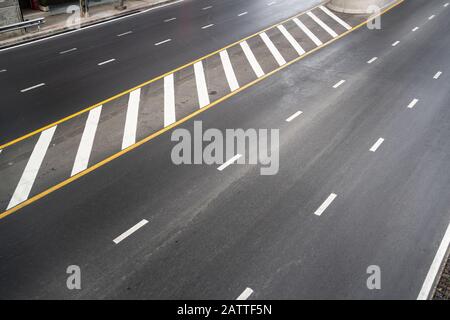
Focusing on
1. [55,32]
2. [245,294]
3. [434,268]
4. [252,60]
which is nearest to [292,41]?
[252,60]

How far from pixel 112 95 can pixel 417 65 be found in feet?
43.8

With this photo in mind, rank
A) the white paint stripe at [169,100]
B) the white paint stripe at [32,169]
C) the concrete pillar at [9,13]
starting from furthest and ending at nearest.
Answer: the concrete pillar at [9,13], the white paint stripe at [169,100], the white paint stripe at [32,169]

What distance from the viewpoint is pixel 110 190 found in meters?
10.6

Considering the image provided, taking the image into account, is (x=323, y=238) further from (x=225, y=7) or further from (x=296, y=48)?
(x=225, y=7)

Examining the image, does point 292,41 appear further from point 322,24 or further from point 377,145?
point 377,145

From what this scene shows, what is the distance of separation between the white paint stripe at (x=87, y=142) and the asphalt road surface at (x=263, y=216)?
66 centimetres

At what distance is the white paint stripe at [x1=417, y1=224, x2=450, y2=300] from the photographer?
8.06 metres

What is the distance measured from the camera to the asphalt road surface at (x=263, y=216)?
27.1ft

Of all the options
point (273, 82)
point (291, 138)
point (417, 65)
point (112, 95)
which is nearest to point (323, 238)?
point (291, 138)

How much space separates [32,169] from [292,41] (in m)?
14.4

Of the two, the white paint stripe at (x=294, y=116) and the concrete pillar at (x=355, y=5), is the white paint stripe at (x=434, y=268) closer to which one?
the white paint stripe at (x=294, y=116)

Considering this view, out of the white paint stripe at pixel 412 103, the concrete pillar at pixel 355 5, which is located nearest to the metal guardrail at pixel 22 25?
the concrete pillar at pixel 355 5

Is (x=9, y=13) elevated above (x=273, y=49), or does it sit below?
above

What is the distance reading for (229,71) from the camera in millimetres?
17375
